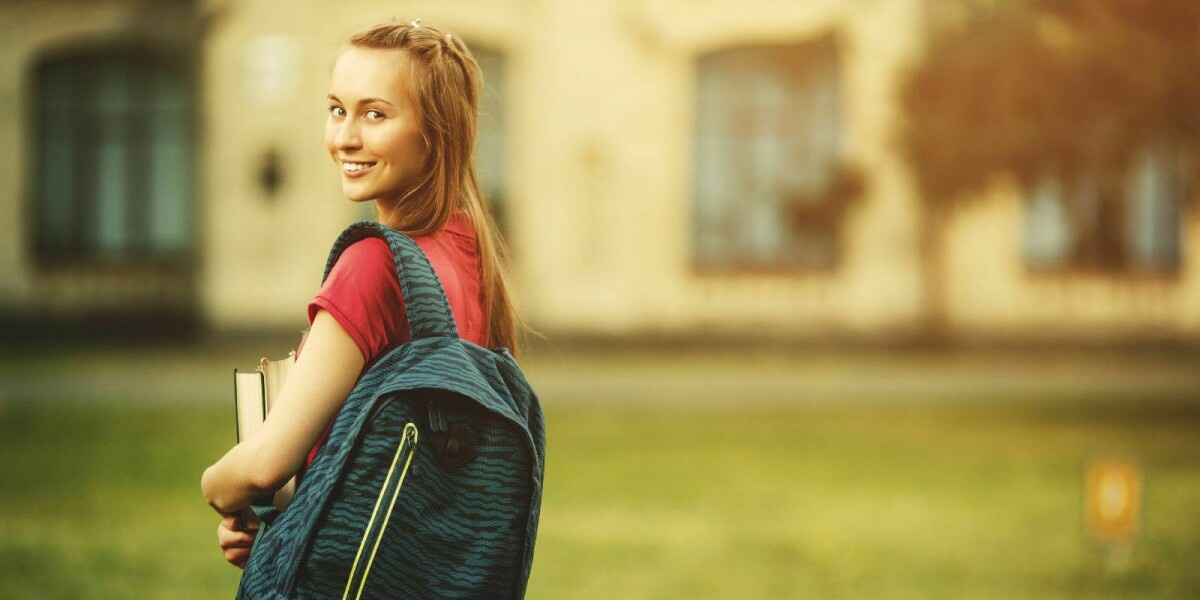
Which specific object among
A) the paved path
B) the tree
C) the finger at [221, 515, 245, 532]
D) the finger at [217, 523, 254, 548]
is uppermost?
the tree

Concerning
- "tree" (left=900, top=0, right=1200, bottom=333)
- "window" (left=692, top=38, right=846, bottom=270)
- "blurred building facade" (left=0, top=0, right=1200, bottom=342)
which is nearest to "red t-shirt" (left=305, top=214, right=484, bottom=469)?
"tree" (left=900, top=0, right=1200, bottom=333)

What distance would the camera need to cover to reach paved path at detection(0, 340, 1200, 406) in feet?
50.9

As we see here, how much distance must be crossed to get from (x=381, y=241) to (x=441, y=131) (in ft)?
0.72

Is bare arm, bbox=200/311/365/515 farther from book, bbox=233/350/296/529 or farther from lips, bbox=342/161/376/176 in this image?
lips, bbox=342/161/376/176

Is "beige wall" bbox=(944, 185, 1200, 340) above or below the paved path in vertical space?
above

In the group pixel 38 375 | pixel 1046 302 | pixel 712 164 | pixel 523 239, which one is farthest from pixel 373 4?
pixel 1046 302

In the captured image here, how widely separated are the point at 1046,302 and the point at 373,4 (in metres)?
11.0

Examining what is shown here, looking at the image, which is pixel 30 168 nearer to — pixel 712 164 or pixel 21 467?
pixel 712 164

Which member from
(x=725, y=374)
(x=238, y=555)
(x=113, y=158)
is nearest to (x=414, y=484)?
(x=238, y=555)

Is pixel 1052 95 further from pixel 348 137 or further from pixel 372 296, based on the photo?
pixel 372 296

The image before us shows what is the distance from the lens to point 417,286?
2.06 meters

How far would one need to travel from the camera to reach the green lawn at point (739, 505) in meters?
7.11

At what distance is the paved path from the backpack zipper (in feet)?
41.8

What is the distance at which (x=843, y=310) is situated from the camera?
2116cm
